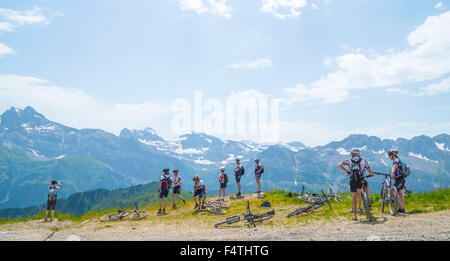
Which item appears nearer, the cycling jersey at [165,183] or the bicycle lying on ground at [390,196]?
the bicycle lying on ground at [390,196]

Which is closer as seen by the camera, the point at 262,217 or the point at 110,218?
the point at 262,217

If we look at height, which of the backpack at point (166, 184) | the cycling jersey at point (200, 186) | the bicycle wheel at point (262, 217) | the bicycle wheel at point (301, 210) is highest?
the backpack at point (166, 184)

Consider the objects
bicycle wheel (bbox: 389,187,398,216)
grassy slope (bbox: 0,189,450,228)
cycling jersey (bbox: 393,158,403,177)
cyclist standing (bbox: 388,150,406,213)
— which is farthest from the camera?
grassy slope (bbox: 0,189,450,228)

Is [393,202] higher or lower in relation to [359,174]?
lower

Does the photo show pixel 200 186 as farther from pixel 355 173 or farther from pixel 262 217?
pixel 355 173

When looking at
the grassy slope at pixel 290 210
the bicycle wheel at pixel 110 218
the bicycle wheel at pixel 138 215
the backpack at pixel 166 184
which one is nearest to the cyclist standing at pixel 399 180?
the grassy slope at pixel 290 210

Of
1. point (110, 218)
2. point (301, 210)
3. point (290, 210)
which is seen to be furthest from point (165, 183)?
point (301, 210)

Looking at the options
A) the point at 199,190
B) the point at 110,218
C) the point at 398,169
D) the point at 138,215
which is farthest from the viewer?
the point at 199,190

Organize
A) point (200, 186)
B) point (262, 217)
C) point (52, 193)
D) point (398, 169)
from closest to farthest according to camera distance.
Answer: point (398, 169) → point (262, 217) → point (52, 193) → point (200, 186)

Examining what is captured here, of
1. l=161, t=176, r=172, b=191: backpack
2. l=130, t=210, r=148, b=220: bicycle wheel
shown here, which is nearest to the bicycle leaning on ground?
l=161, t=176, r=172, b=191: backpack

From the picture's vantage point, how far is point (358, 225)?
11.7m

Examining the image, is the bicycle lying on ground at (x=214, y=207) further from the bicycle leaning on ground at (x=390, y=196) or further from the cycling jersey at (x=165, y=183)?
the bicycle leaning on ground at (x=390, y=196)

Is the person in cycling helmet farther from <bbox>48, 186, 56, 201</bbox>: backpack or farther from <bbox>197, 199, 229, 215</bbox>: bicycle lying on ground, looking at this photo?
<bbox>48, 186, 56, 201</bbox>: backpack
